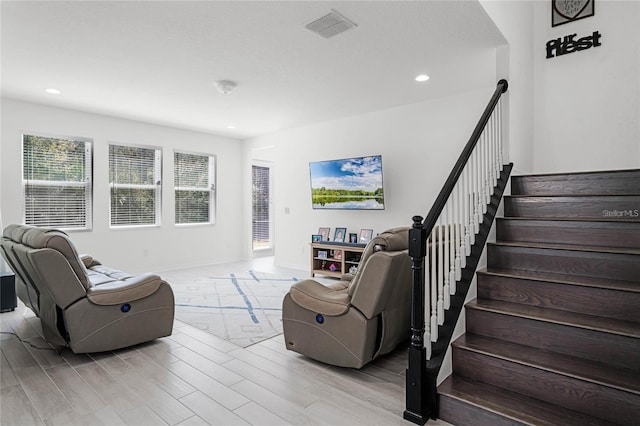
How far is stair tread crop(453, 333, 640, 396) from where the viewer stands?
1.71 meters

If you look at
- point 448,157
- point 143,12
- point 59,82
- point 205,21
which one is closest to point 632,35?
point 448,157

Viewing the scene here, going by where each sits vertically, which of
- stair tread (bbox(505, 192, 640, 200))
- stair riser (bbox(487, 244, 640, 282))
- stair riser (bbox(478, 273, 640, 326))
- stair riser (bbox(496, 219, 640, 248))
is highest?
stair tread (bbox(505, 192, 640, 200))

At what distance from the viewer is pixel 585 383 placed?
174 centimetres

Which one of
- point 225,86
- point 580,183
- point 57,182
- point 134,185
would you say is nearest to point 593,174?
point 580,183

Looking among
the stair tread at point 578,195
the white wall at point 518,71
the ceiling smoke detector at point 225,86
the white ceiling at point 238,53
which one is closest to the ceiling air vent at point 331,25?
the white ceiling at point 238,53

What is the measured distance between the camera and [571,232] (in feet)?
8.38

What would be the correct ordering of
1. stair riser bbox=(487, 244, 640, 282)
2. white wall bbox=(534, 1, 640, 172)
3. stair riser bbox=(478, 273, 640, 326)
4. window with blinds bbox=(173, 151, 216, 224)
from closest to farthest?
1. stair riser bbox=(478, 273, 640, 326)
2. stair riser bbox=(487, 244, 640, 282)
3. white wall bbox=(534, 1, 640, 172)
4. window with blinds bbox=(173, 151, 216, 224)

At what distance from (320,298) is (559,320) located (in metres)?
1.46

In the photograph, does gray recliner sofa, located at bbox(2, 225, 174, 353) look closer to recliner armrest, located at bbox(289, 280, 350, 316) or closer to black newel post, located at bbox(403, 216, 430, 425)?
recliner armrest, located at bbox(289, 280, 350, 316)

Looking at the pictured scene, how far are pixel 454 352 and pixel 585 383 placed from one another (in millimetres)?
631

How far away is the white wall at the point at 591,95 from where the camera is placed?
3612 millimetres

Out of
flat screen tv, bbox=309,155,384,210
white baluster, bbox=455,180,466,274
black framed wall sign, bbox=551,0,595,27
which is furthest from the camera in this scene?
flat screen tv, bbox=309,155,384,210

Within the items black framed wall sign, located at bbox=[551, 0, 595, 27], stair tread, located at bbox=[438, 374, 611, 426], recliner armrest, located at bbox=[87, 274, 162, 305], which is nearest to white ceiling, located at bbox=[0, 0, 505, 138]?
black framed wall sign, located at bbox=[551, 0, 595, 27]

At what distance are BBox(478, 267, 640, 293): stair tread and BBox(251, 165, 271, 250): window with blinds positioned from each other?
21.8 ft
